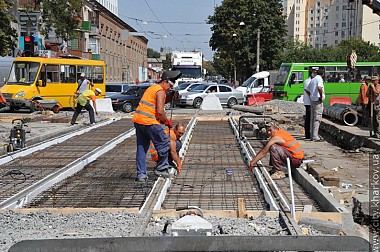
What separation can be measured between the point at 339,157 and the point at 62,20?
27741 millimetres

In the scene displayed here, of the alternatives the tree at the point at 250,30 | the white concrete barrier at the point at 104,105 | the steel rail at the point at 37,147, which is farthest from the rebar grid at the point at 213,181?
the tree at the point at 250,30

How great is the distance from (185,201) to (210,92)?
23.6 metres

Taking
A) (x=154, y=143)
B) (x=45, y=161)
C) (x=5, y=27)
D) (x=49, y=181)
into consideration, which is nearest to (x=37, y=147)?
(x=45, y=161)

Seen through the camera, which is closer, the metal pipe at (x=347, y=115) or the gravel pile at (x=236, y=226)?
the gravel pile at (x=236, y=226)

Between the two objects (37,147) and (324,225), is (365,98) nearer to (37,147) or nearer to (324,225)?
(37,147)

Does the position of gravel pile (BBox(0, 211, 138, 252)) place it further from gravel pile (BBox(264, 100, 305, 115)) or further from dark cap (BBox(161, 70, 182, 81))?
gravel pile (BBox(264, 100, 305, 115))

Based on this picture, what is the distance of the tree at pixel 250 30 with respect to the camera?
175 ft

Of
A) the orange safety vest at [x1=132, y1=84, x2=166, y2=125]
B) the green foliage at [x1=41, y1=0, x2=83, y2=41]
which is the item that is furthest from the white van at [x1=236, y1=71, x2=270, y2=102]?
the orange safety vest at [x1=132, y1=84, x2=166, y2=125]

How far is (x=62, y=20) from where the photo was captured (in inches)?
1407

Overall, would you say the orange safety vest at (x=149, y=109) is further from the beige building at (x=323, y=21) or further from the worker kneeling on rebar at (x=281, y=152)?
the beige building at (x=323, y=21)

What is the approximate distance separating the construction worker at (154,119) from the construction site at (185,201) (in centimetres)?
49

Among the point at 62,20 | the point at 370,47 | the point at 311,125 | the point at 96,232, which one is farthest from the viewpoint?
the point at 370,47

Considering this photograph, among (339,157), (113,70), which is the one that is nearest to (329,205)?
(339,157)

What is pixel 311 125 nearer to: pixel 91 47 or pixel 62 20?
pixel 62 20
